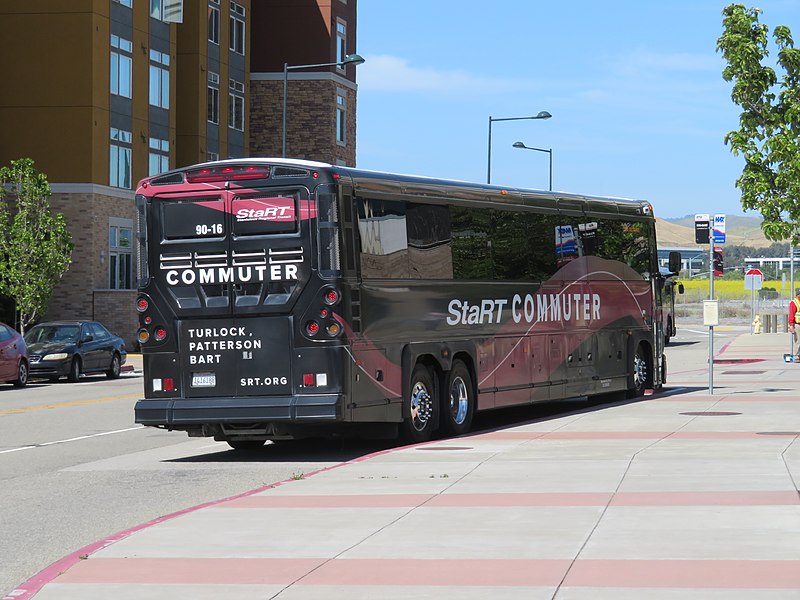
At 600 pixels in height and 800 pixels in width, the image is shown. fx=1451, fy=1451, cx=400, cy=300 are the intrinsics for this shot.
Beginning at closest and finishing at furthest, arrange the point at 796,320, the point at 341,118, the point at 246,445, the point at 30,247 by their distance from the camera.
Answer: the point at 246,445 < the point at 796,320 < the point at 30,247 < the point at 341,118

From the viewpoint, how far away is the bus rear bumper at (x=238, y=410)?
16.0m

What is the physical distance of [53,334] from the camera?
37.1 m

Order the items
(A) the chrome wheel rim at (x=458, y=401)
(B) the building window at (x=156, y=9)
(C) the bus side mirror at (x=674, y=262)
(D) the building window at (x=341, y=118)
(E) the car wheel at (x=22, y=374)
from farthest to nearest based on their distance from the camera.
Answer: (D) the building window at (x=341, y=118)
(B) the building window at (x=156, y=9)
(E) the car wheel at (x=22, y=374)
(C) the bus side mirror at (x=674, y=262)
(A) the chrome wheel rim at (x=458, y=401)

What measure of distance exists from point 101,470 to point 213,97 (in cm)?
4741

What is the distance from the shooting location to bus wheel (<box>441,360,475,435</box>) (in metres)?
18.7

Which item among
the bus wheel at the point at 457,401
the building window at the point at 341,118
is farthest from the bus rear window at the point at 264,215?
the building window at the point at 341,118

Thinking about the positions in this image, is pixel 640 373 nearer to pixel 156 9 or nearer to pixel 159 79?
pixel 159 79

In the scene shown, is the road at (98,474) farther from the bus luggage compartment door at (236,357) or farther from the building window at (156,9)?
the building window at (156,9)

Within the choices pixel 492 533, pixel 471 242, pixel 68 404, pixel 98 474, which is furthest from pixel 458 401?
pixel 68 404

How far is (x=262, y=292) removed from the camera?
1642 centimetres

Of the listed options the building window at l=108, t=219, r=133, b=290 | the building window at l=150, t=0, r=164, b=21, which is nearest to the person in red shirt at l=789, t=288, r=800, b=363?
the building window at l=108, t=219, r=133, b=290

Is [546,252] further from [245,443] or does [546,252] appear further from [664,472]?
[664,472]

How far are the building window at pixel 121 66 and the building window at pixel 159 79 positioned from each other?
6.85 ft

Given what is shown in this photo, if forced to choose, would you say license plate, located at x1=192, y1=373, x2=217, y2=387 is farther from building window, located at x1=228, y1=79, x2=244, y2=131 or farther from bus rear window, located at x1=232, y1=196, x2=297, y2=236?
building window, located at x1=228, y1=79, x2=244, y2=131
